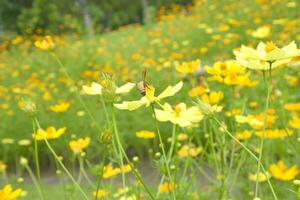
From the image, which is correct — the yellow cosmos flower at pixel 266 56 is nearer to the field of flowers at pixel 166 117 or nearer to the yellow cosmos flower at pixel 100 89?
the field of flowers at pixel 166 117

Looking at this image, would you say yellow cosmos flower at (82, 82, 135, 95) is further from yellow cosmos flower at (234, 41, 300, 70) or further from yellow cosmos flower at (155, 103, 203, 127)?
yellow cosmos flower at (234, 41, 300, 70)

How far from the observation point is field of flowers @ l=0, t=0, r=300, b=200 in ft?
2.42

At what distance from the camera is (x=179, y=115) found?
73cm

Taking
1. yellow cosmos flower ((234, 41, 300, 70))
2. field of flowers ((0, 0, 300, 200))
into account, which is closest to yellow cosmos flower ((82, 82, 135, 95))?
field of flowers ((0, 0, 300, 200))

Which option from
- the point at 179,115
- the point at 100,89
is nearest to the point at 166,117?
the point at 179,115

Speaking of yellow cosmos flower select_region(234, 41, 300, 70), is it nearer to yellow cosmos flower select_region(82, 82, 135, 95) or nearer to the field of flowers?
the field of flowers

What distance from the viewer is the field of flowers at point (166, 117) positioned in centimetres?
74

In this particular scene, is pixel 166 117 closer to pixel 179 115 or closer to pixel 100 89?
pixel 179 115

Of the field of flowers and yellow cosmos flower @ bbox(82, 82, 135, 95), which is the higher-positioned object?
yellow cosmos flower @ bbox(82, 82, 135, 95)

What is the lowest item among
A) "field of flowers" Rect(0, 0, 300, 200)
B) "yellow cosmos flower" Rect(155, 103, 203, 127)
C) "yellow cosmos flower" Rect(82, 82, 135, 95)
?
"field of flowers" Rect(0, 0, 300, 200)

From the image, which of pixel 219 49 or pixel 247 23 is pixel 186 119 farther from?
pixel 247 23

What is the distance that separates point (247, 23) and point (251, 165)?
3.02 meters

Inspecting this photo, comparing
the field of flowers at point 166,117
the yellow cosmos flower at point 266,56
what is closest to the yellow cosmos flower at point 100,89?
the field of flowers at point 166,117

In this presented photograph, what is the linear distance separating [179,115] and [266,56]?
6.1 inches
